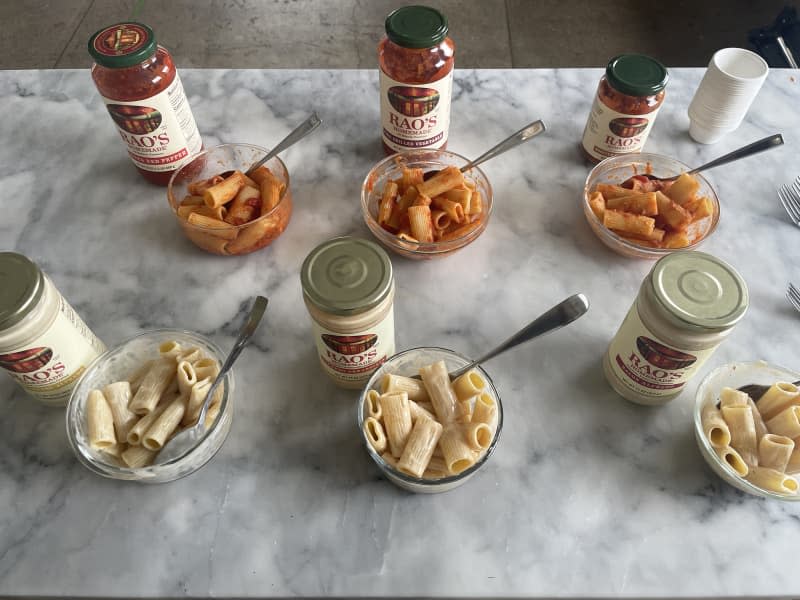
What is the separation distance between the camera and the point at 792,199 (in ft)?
4.24

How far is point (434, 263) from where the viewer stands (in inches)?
47.9

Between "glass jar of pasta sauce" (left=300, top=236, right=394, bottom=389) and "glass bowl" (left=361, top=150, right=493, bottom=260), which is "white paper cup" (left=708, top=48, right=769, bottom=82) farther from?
"glass jar of pasta sauce" (left=300, top=236, right=394, bottom=389)

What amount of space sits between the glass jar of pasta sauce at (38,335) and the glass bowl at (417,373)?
17.1 inches

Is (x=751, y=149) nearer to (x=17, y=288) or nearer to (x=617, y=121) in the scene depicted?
(x=617, y=121)

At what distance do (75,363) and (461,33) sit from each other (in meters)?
2.47

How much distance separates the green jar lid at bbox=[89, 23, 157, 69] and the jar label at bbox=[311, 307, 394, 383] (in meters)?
0.56

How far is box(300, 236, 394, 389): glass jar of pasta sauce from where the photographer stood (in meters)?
0.84

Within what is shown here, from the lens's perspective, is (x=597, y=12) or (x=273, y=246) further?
(x=597, y=12)

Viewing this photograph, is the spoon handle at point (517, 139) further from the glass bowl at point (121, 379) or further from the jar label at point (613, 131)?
the glass bowl at point (121, 379)

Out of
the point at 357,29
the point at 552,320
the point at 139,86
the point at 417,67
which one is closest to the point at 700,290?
the point at 552,320

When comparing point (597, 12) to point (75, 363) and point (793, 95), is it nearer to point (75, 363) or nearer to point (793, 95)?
point (793, 95)

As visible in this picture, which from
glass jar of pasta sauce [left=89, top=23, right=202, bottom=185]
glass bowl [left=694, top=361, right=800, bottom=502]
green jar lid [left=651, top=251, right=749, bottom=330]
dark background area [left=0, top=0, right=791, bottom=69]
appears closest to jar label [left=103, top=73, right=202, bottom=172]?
glass jar of pasta sauce [left=89, top=23, right=202, bottom=185]

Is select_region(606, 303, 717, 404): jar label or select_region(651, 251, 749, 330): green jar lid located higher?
select_region(651, 251, 749, 330): green jar lid

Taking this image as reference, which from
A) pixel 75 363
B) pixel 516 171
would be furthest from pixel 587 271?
pixel 75 363
